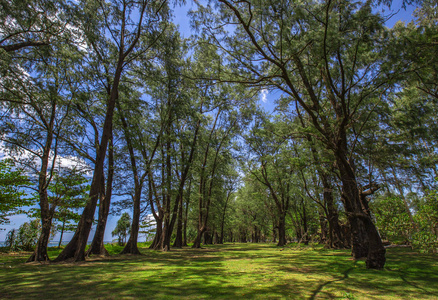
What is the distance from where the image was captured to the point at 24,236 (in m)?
15.0

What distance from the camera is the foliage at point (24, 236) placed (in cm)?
1459

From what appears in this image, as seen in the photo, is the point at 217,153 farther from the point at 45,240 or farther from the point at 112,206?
the point at 45,240

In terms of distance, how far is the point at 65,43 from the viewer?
348 inches

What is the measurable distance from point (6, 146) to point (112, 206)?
6655 millimetres

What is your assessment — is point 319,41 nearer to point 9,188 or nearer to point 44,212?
point 44,212

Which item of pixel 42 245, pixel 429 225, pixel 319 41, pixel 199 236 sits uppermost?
pixel 319 41

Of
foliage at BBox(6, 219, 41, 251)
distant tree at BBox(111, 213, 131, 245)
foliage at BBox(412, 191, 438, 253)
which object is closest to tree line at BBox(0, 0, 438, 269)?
foliage at BBox(412, 191, 438, 253)

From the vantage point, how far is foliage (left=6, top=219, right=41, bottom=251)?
14594mm

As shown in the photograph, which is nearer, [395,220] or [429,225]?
[429,225]

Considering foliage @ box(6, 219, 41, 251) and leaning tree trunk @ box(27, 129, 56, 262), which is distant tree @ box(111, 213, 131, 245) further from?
leaning tree trunk @ box(27, 129, 56, 262)

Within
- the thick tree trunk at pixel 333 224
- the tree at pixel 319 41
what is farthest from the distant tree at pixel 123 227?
the tree at pixel 319 41

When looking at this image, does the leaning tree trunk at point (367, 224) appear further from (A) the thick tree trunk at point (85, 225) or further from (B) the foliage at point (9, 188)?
(B) the foliage at point (9, 188)

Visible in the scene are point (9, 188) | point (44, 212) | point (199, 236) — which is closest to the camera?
point (44, 212)

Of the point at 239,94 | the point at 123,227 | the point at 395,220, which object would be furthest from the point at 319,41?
the point at 123,227
